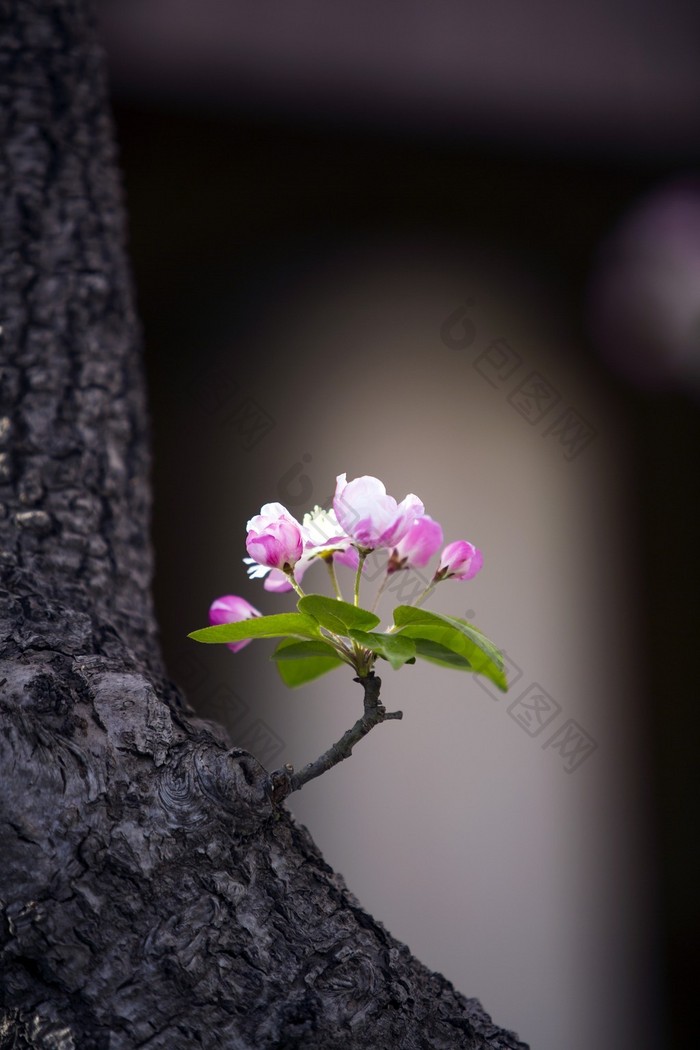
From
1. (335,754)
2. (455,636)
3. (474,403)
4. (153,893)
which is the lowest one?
(153,893)

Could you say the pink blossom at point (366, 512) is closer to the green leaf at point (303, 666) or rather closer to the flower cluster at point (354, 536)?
the flower cluster at point (354, 536)

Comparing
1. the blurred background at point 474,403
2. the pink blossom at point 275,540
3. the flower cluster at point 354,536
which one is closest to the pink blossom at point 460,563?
the flower cluster at point 354,536

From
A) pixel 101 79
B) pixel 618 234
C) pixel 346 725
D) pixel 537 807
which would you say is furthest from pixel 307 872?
pixel 618 234

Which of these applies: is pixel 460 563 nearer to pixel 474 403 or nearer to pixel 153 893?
pixel 153 893

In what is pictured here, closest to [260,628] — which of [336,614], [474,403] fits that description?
[336,614]

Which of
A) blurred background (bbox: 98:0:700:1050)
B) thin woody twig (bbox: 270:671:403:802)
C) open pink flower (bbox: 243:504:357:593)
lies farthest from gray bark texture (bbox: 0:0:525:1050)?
blurred background (bbox: 98:0:700:1050)

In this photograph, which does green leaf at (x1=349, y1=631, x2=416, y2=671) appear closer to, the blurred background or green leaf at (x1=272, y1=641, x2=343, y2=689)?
green leaf at (x1=272, y1=641, x2=343, y2=689)
